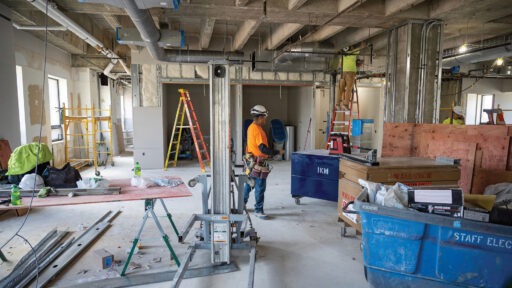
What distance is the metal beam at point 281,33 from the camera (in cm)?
586

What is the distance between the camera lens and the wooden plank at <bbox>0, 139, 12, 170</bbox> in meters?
4.24

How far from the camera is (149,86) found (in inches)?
311

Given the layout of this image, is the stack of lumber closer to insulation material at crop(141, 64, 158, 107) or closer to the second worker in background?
the second worker in background

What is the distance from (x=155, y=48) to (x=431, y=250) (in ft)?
17.3

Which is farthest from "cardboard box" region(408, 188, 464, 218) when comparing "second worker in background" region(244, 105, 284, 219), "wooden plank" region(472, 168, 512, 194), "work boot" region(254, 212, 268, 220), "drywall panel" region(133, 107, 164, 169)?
"drywall panel" region(133, 107, 164, 169)

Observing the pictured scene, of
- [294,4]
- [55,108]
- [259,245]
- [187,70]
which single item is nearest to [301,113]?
[187,70]

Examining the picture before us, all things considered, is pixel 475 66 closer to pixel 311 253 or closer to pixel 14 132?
pixel 311 253

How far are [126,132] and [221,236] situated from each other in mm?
13163

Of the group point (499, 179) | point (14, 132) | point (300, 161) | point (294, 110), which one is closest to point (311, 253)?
point (300, 161)

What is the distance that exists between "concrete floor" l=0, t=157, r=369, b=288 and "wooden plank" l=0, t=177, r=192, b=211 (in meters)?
0.73

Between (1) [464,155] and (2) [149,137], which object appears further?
(2) [149,137]

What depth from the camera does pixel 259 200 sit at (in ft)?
14.2

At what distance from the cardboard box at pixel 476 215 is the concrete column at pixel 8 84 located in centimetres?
578

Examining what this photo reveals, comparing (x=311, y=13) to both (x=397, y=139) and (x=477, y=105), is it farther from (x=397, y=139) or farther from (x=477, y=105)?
(x=477, y=105)
